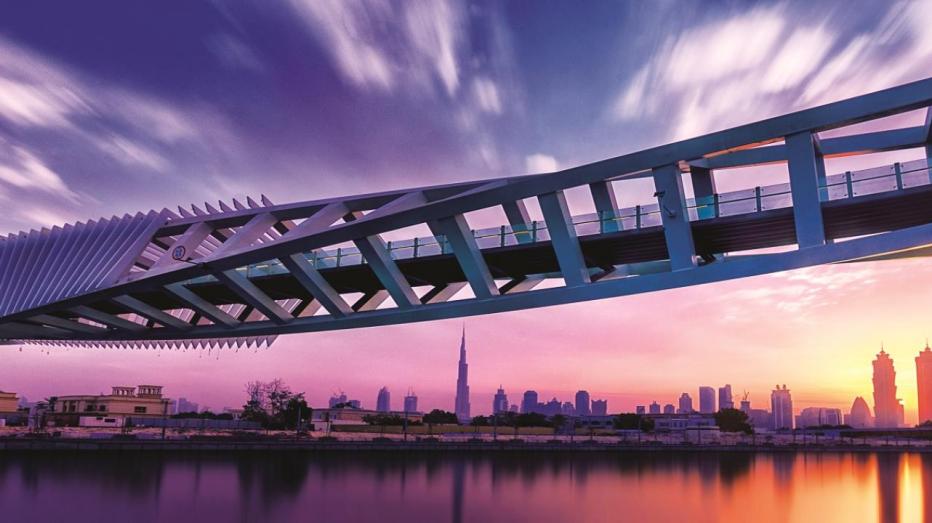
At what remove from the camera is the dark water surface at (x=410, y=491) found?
17.6 meters

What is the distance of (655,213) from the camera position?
15.5 metres

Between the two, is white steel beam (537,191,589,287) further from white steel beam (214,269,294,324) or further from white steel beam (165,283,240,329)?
white steel beam (165,283,240,329)

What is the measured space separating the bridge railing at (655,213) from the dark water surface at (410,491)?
256 inches

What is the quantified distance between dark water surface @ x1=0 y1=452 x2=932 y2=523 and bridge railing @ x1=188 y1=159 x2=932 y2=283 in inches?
256

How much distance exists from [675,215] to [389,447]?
104ft

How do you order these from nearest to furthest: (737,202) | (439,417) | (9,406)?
(737,202), (9,406), (439,417)

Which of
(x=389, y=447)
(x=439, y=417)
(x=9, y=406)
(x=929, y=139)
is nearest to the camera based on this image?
(x=929, y=139)

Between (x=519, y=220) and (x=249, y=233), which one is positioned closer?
(x=519, y=220)

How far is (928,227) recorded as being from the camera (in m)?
12.2

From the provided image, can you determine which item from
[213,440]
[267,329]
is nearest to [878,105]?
[267,329]

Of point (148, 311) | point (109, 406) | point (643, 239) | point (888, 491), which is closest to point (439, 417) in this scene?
point (109, 406)

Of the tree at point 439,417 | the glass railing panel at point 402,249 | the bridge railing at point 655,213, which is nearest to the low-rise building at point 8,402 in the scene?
the tree at point 439,417

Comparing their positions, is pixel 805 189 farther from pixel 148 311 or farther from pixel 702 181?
pixel 148 311

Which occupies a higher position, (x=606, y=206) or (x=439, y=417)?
(x=606, y=206)
